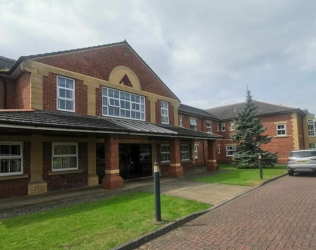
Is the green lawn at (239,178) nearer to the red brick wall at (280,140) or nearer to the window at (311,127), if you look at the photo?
the red brick wall at (280,140)

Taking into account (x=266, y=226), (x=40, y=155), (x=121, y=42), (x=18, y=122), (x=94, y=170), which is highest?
(x=121, y=42)

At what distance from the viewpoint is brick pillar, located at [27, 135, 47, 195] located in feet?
33.2

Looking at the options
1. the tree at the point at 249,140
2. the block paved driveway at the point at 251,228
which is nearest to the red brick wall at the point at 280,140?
the tree at the point at 249,140

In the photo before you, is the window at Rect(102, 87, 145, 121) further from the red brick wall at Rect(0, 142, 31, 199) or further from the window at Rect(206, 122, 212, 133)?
the window at Rect(206, 122, 212, 133)

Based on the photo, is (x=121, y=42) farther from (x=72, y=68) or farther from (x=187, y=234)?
(x=187, y=234)

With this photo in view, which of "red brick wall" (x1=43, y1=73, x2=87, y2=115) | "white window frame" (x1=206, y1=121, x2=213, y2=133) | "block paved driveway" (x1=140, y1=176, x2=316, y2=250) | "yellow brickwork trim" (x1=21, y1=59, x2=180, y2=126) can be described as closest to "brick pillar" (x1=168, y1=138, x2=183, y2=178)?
"yellow brickwork trim" (x1=21, y1=59, x2=180, y2=126)

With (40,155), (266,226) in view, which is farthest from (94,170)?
(266,226)

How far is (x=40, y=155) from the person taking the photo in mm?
10461

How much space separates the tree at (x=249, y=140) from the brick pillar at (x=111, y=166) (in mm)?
13581

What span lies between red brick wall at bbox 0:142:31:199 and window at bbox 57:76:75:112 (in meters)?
2.56

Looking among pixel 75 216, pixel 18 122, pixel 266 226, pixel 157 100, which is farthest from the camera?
pixel 157 100

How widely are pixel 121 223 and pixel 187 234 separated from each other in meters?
1.66

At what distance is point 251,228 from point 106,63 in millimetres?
11905

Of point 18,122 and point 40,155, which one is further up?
point 18,122
